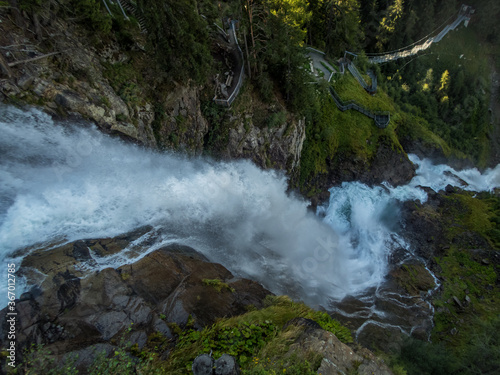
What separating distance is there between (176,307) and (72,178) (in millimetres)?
8019

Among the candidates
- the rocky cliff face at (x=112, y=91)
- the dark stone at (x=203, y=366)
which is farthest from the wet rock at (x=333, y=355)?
the rocky cliff face at (x=112, y=91)

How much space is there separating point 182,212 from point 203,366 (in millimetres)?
8996

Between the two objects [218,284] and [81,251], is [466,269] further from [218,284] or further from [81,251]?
[81,251]

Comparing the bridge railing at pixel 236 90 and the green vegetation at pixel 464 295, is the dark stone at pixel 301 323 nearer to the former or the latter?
the green vegetation at pixel 464 295

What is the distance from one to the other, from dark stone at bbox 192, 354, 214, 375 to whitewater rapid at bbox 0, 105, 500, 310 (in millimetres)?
5670

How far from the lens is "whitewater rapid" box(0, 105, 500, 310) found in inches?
425

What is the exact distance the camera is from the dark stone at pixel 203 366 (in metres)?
6.32

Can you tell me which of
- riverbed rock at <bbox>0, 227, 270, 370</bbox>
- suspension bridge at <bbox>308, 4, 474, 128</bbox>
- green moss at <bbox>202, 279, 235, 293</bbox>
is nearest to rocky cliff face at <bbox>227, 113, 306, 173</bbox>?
suspension bridge at <bbox>308, 4, 474, 128</bbox>

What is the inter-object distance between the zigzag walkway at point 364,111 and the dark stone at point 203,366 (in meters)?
27.8

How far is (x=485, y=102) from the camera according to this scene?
3888cm

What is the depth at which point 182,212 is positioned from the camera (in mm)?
14414

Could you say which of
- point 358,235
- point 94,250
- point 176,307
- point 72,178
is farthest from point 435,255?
point 72,178

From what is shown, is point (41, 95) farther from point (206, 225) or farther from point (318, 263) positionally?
point (318, 263)

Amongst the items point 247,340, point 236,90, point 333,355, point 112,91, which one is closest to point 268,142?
point 236,90
